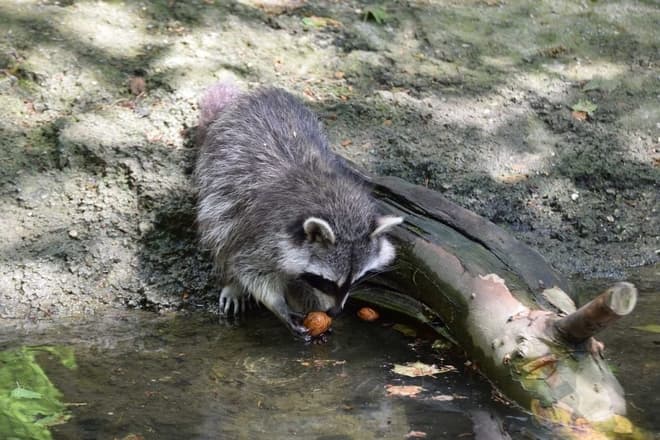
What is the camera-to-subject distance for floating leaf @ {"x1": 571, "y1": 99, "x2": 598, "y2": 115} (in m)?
6.50

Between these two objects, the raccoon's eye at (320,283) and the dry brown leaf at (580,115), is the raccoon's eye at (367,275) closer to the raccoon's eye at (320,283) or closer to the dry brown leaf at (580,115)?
the raccoon's eye at (320,283)

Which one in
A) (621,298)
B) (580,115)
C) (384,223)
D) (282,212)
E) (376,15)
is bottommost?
(282,212)

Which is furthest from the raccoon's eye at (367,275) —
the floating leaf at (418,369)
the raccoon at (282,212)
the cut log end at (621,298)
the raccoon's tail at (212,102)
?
the cut log end at (621,298)

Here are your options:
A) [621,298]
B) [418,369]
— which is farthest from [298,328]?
[621,298]

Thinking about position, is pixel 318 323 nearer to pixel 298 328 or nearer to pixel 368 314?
pixel 298 328

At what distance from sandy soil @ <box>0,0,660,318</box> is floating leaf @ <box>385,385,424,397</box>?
1561 mm

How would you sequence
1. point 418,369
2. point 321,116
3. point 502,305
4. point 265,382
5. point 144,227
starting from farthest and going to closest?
1. point 321,116
2. point 144,227
3. point 418,369
4. point 265,382
5. point 502,305

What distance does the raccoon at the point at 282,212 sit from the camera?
465 cm

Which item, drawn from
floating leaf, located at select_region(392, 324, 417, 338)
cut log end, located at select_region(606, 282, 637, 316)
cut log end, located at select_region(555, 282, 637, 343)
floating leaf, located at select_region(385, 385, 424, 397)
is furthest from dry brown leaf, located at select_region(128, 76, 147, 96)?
cut log end, located at select_region(606, 282, 637, 316)

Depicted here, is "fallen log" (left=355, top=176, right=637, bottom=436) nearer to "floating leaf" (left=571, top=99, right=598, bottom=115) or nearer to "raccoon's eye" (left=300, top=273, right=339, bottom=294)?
"raccoon's eye" (left=300, top=273, right=339, bottom=294)

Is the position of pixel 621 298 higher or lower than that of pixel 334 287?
higher

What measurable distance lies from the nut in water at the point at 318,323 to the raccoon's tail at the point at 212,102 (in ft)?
5.42

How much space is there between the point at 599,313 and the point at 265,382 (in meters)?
1.70

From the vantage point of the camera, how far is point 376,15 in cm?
715
